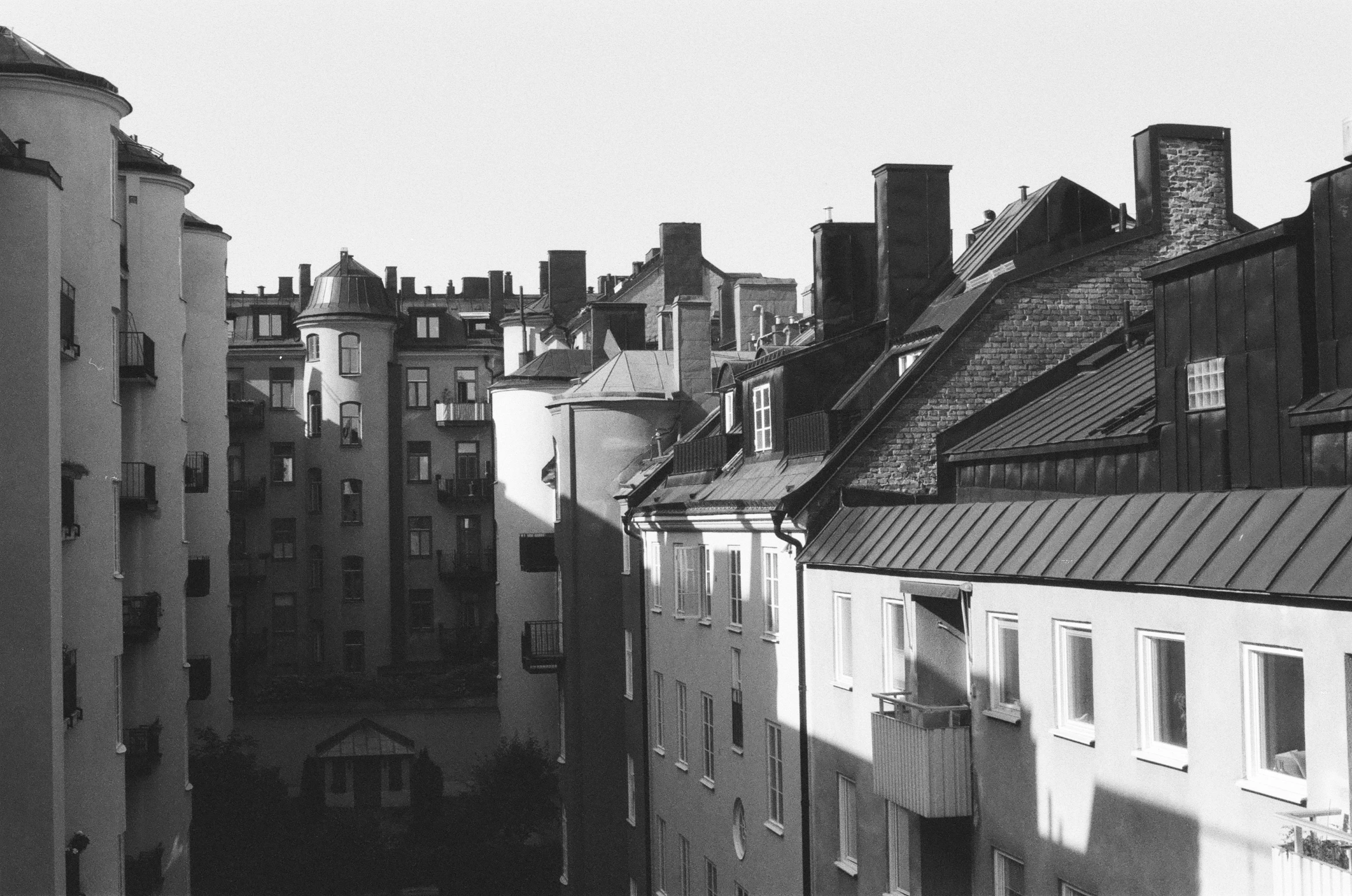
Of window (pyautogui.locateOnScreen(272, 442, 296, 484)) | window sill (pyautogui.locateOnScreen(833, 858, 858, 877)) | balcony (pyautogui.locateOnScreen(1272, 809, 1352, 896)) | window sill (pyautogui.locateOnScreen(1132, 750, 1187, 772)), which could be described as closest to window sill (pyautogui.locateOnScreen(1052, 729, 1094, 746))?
window sill (pyautogui.locateOnScreen(1132, 750, 1187, 772))

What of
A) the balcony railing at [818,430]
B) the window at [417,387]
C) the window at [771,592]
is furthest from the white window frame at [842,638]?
the window at [417,387]

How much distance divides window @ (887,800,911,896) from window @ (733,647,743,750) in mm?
6798

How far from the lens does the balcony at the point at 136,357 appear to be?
98.3ft

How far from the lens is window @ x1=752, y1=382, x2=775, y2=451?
90.3ft

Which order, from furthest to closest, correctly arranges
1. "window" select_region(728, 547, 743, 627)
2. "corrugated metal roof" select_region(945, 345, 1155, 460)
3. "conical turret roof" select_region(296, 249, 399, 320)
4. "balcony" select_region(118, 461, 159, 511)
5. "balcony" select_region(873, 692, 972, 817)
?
1. "conical turret roof" select_region(296, 249, 399, 320)
2. "balcony" select_region(118, 461, 159, 511)
3. "window" select_region(728, 547, 743, 627)
4. "corrugated metal roof" select_region(945, 345, 1155, 460)
5. "balcony" select_region(873, 692, 972, 817)

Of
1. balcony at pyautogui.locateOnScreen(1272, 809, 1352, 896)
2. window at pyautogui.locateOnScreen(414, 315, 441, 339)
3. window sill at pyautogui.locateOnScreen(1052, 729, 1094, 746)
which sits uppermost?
window at pyautogui.locateOnScreen(414, 315, 441, 339)

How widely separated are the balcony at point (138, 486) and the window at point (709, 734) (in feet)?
40.6

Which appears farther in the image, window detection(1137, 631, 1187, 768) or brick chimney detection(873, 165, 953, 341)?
brick chimney detection(873, 165, 953, 341)

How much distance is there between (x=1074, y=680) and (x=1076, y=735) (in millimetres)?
599

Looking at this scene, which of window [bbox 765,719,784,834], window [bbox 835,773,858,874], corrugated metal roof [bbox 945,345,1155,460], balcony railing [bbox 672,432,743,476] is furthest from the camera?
balcony railing [bbox 672,432,743,476]

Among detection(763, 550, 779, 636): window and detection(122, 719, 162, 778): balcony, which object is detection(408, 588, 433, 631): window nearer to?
detection(122, 719, 162, 778): balcony

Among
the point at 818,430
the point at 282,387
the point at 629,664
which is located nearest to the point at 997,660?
the point at 818,430

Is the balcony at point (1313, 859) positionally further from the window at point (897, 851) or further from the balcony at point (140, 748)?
the balcony at point (140, 748)

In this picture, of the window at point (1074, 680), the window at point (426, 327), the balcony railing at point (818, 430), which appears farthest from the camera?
the window at point (426, 327)
